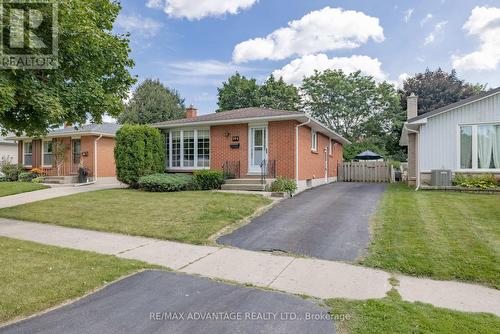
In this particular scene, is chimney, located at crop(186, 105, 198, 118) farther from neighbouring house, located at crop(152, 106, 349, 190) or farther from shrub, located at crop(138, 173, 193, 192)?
shrub, located at crop(138, 173, 193, 192)

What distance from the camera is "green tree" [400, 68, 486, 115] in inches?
1214

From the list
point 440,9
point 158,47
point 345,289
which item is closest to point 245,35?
point 158,47

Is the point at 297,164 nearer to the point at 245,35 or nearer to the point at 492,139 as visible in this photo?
the point at 492,139

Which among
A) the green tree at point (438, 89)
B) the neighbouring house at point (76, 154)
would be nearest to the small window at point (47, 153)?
the neighbouring house at point (76, 154)

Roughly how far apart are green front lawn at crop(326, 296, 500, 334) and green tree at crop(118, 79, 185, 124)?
37.4m

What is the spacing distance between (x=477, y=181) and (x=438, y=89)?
2343 centimetres

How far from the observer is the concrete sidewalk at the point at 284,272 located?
391 cm

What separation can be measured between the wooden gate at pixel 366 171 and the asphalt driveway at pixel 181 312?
728 inches

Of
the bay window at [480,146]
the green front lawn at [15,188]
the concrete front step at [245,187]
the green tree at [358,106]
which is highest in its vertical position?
the green tree at [358,106]

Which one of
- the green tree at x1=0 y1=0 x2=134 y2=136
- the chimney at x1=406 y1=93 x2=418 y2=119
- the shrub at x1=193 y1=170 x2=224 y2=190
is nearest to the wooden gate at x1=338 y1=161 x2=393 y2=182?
the chimney at x1=406 y1=93 x2=418 y2=119

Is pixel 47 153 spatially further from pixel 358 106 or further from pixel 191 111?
pixel 358 106

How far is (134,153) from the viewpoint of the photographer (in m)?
14.2

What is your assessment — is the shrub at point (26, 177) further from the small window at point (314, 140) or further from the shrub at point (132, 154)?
the small window at point (314, 140)

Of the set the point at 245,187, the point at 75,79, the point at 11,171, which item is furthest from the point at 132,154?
the point at 11,171
